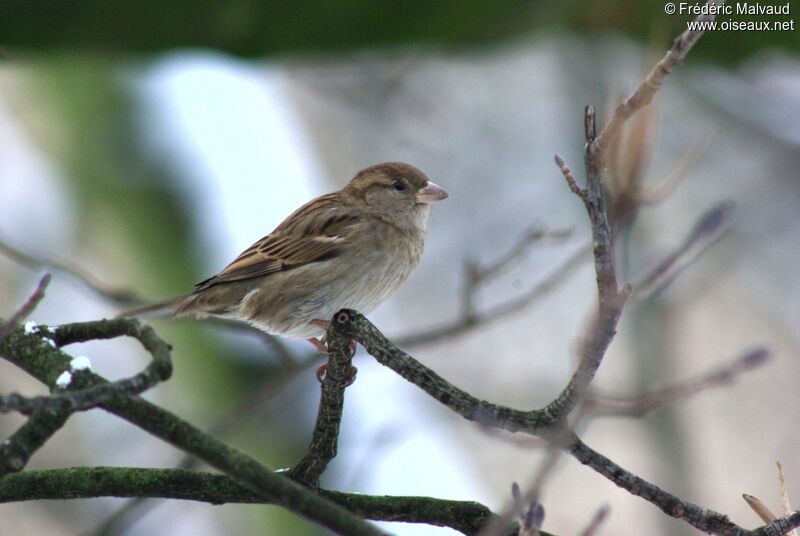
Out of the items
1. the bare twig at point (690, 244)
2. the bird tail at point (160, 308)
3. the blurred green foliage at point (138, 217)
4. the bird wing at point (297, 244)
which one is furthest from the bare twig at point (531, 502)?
the blurred green foliage at point (138, 217)

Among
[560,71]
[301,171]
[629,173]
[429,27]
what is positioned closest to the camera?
[629,173]

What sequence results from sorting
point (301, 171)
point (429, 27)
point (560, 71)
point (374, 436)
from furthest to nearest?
point (301, 171), point (560, 71), point (429, 27), point (374, 436)

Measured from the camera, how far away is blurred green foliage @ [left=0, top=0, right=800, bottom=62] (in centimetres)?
460

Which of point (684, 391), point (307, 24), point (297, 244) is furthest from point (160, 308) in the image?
point (684, 391)

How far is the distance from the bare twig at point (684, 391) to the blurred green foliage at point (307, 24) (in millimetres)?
2673

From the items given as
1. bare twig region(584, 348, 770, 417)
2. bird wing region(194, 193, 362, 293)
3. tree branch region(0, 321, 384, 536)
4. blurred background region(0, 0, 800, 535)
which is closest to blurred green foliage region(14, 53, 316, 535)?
blurred background region(0, 0, 800, 535)

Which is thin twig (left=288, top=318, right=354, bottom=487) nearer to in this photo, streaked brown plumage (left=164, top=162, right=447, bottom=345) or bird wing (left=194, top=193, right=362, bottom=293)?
streaked brown plumage (left=164, top=162, right=447, bottom=345)

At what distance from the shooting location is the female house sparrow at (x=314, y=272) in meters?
4.08

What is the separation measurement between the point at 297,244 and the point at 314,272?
23 cm

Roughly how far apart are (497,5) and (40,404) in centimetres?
401

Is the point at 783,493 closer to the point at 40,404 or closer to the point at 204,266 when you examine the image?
the point at 40,404

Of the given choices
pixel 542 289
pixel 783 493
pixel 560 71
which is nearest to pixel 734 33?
pixel 542 289

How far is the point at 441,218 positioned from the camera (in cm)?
863

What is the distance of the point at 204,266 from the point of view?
6266 mm
